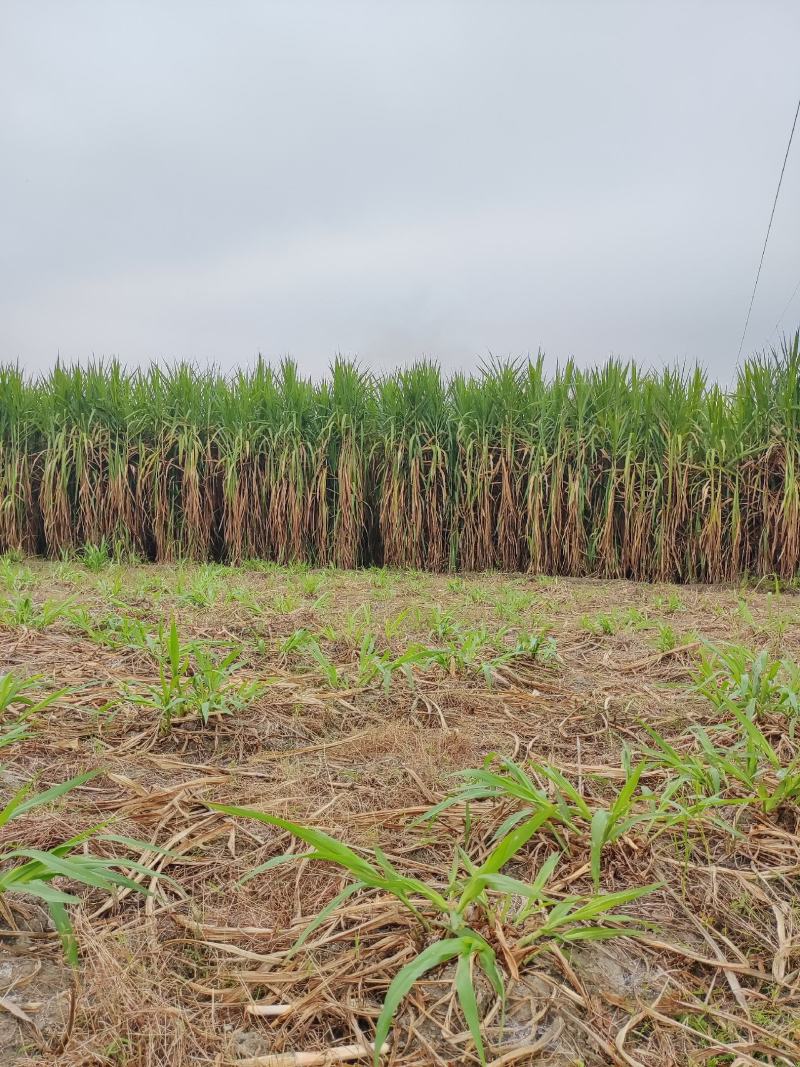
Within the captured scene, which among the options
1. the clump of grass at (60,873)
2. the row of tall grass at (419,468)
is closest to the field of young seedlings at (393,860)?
the clump of grass at (60,873)

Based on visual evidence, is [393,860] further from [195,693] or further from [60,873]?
[195,693]

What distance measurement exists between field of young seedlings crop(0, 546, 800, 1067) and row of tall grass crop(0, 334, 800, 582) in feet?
10.3

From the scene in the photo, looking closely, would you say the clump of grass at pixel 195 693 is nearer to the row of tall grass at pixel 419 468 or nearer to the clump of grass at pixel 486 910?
the clump of grass at pixel 486 910

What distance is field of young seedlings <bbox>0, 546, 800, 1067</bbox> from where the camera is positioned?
83cm

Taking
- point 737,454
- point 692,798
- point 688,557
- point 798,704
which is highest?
point 737,454

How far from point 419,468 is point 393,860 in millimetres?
4308

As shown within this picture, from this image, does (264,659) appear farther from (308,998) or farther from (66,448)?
(66,448)

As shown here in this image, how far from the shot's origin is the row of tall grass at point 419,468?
4.99 metres

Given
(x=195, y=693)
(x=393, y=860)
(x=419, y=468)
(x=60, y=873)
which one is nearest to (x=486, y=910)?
(x=393, y=860)

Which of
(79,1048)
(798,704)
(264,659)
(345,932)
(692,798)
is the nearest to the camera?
(79,1048)

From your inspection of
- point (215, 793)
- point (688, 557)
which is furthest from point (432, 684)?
point (688, 557)

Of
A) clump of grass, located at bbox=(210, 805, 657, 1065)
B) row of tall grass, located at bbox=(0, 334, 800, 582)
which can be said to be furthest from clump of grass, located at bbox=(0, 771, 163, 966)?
row of tall grass, located at bbox=(0, 334, 800, 582)

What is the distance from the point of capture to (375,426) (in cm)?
557

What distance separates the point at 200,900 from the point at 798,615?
314 centimetres
